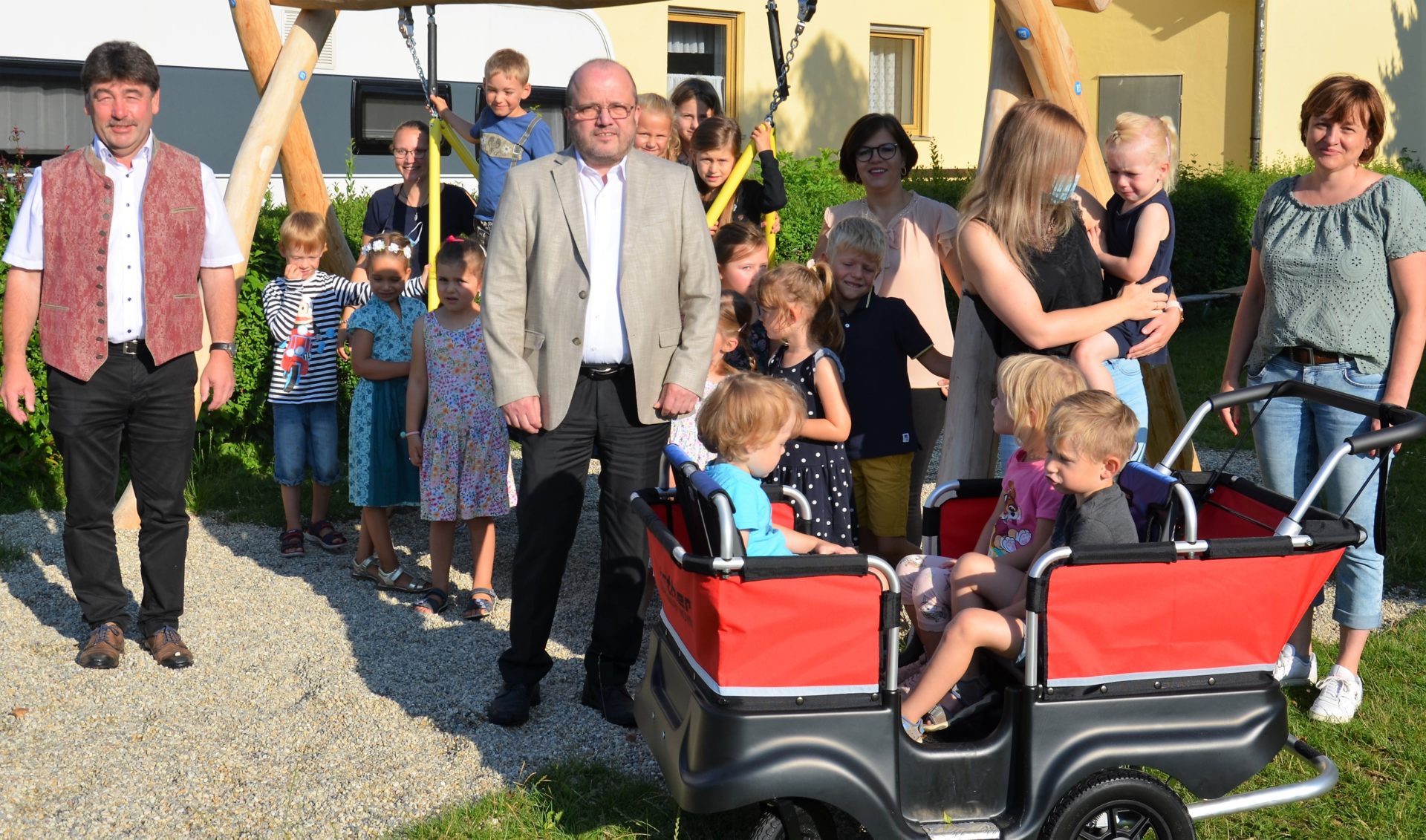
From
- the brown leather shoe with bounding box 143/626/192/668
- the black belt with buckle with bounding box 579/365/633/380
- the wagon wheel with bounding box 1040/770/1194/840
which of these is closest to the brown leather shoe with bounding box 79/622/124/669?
the brown leather shoe with bounding box 143/626/192/668

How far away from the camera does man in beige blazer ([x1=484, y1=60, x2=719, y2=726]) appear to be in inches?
165

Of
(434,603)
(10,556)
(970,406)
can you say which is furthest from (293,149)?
(970,406)

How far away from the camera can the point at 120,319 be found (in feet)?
Result: 15.8

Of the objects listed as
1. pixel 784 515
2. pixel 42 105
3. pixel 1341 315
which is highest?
pixel 42 105

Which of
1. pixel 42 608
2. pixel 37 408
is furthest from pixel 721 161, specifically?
pixel 37 408

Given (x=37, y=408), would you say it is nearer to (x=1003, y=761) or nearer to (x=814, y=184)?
(x=1003, y=761)

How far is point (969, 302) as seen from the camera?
15.3ft

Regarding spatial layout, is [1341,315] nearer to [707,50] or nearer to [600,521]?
[600,521]

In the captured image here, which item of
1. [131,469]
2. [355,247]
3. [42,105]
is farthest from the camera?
[42,105]

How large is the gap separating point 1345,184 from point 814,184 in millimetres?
7735

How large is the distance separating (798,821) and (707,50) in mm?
13407

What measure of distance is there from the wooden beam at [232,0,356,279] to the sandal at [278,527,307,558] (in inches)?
62.7

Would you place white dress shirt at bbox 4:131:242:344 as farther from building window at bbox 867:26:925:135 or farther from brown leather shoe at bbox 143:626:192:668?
building window at bbox 867:26:925:135

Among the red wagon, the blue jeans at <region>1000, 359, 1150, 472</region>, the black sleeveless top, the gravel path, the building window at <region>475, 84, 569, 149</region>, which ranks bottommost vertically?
the gravel path
